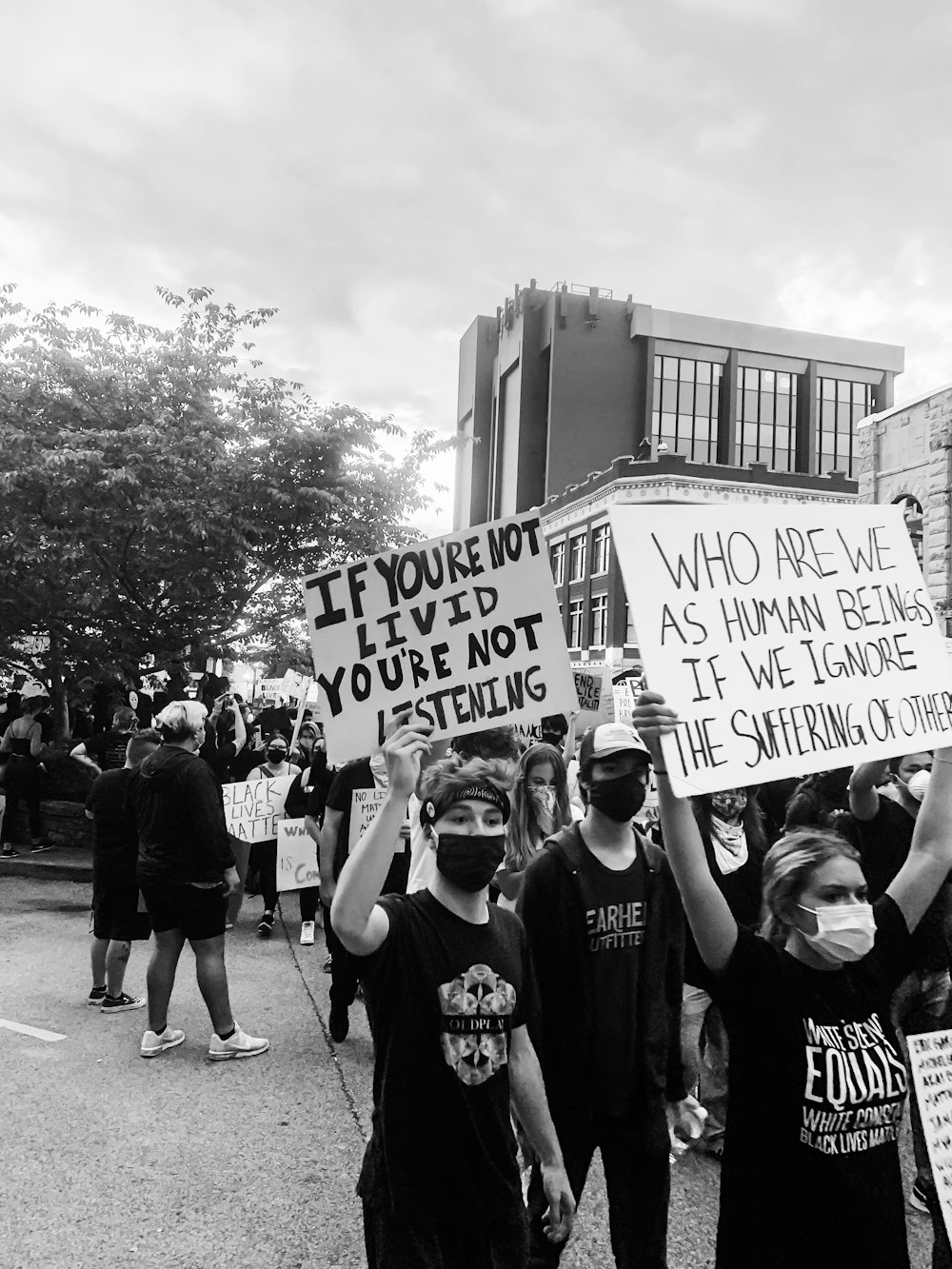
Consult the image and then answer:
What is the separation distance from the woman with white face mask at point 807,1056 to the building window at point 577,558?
1718 inches

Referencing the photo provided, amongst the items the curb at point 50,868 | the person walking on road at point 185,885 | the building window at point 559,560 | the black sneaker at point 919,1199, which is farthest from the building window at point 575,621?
the black sneaker at point 919,1199

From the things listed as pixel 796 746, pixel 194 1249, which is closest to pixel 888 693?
pixel 796 746

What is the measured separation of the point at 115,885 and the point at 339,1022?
1.64 m

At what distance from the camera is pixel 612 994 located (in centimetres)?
289

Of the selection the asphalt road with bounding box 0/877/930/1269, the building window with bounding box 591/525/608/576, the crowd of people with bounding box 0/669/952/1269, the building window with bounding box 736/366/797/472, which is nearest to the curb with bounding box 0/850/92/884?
the asphalt road with bounding box 0/877/930/1269

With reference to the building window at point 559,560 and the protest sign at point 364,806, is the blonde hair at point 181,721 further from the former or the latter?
the building window at point 559,560

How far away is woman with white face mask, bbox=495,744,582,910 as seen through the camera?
420 centimetres

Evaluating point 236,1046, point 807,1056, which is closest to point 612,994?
point 807,1056

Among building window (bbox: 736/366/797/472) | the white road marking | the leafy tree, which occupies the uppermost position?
building window (bbox: 736/366/797/472)

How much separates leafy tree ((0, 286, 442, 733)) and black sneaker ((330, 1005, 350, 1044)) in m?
7.01

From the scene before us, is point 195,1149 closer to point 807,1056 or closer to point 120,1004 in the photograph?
point 120,1004

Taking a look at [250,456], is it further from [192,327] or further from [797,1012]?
[797,1012]

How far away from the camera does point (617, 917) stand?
2.95 metres

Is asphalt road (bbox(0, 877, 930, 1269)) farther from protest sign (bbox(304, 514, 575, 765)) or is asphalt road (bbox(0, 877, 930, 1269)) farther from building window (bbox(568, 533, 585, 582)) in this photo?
building window (bbox(568, 533, 585, 582))
